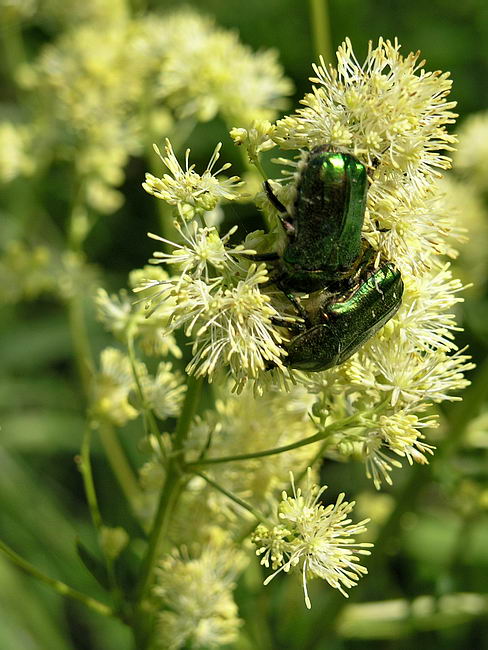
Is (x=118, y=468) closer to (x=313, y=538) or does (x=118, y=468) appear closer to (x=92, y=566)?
(x=92, y=566)

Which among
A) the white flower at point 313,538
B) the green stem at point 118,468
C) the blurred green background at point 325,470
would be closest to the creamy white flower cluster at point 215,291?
the white flower at point 313,538

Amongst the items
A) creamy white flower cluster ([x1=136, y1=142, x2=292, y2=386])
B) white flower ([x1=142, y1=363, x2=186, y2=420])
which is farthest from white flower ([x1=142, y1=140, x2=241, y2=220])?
white flower ([x1=142, y1=363, x2=186, y2=420])

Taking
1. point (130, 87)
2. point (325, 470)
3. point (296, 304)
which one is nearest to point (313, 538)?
point (296, 304)

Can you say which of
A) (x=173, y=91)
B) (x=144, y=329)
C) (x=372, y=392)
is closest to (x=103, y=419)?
(x=144, y=329)

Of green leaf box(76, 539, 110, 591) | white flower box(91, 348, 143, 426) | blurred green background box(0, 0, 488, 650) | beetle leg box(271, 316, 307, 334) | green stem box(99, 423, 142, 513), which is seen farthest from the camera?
green stem box(99, 423, 142, 513)

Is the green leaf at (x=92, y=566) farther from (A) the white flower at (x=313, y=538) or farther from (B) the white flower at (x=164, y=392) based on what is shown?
(A) the white flower at (x=313, y=538)

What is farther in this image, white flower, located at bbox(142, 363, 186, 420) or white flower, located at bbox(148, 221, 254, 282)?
white flower, located at bbox(142, 363, 186, 420)

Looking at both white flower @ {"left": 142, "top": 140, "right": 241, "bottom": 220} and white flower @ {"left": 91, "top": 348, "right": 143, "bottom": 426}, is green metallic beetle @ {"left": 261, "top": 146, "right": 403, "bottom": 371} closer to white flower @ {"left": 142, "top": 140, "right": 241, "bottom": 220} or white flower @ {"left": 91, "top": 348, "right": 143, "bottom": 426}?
white flower @ {"left": 142, "top": 140, "right": 241, "bottom": 220}

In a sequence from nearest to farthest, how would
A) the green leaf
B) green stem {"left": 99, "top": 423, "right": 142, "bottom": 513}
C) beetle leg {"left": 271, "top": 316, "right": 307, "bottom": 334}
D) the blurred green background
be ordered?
beetle leg {"left": 271, "top": 316, "right": 307, "bottom": 334}, the green leaf, the blurred green background, green stem {"left": 99, "top": 423, "right": 142, "bottom": 513}
